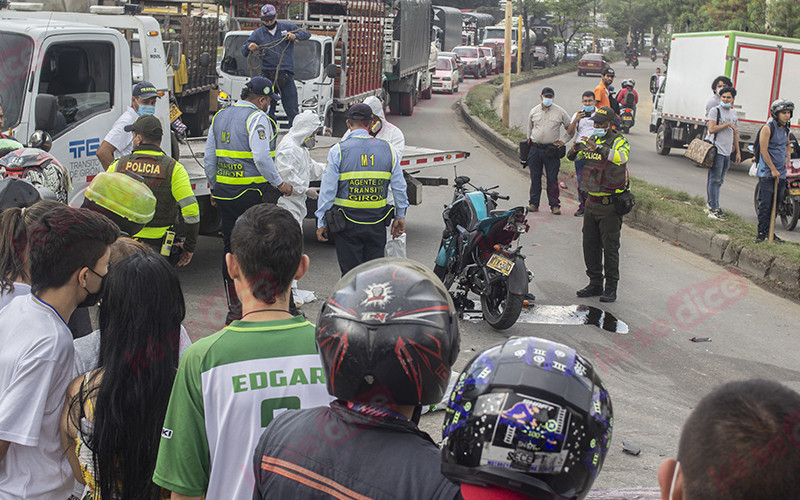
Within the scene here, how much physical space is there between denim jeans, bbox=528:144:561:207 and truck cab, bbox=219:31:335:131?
4.46m

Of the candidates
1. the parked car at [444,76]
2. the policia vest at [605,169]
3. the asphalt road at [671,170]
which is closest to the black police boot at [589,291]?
the policia vest at [605,169]

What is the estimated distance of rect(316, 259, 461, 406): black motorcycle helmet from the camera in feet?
5.58

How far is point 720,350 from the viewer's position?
6867mm

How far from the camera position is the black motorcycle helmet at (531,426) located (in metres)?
1.42

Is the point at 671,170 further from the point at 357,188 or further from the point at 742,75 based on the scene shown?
the point at 357,188

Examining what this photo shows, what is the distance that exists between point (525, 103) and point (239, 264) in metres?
29.7

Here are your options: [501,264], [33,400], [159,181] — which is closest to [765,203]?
[501,264]

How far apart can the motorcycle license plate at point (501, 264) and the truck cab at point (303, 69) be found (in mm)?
8294

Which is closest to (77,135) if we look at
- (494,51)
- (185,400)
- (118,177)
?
(118,177)

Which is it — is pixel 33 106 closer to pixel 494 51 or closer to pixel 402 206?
pixel 402 206

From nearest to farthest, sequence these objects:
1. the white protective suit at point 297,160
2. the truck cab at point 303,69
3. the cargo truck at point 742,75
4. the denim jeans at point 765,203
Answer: the white protective suit at point 297,160
the denim jeans at point 765,203
the truck cab at point 303,69
the cargo truck at point 742,75

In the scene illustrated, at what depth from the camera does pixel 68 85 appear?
23.4ft

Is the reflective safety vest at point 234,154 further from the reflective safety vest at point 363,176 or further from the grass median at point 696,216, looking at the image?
the grass median at point 696,216

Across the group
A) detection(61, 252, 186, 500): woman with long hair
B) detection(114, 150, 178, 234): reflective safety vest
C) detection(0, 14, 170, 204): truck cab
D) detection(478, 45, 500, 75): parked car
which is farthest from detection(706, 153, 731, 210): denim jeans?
detection(478, 45, 500, 75): parked car
